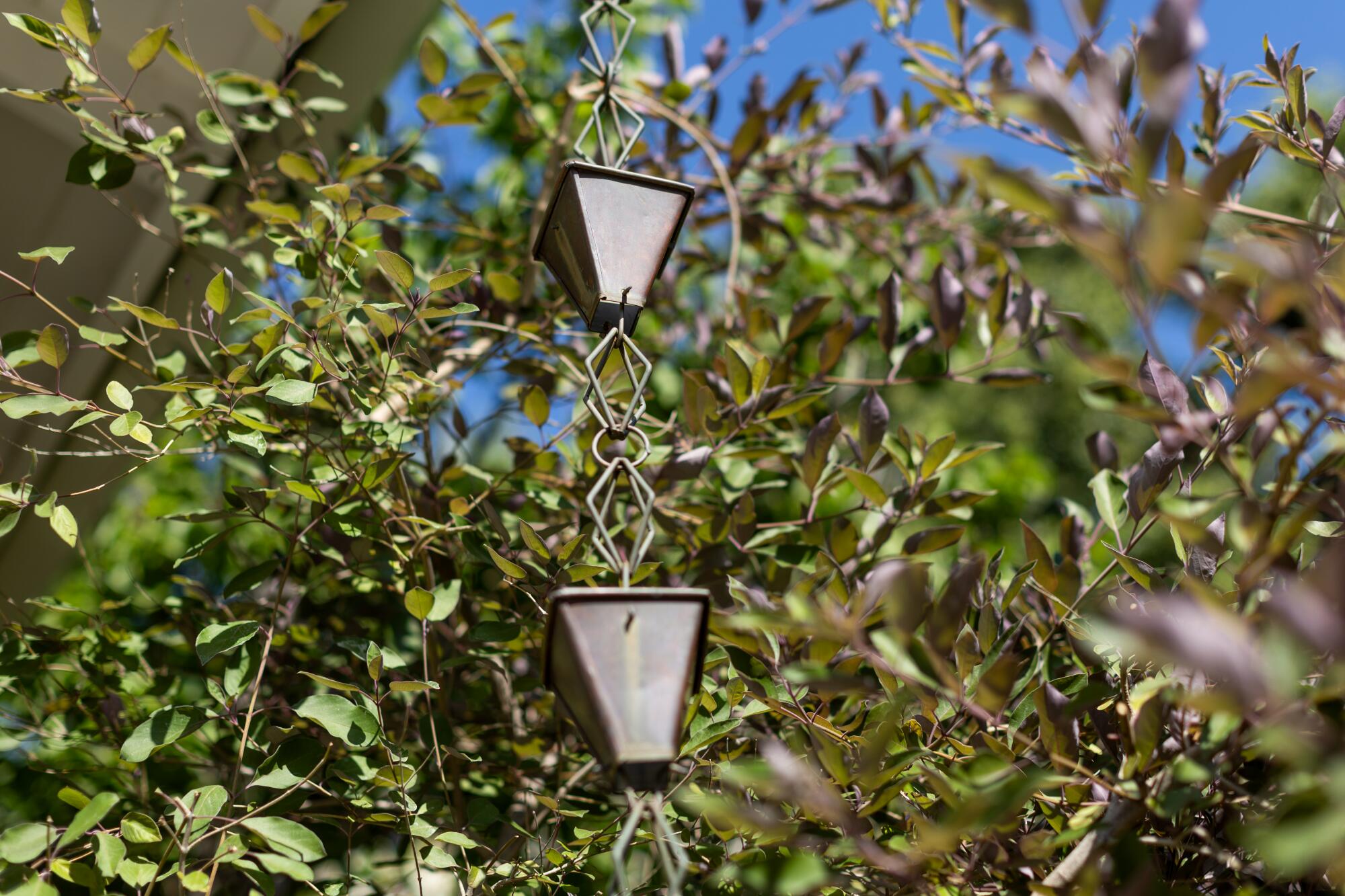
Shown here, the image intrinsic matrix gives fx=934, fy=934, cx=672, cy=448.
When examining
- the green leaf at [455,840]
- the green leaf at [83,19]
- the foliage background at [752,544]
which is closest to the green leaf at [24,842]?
the foliage background at [752,544]

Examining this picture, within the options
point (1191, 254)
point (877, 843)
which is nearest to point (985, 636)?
point (877, 843)

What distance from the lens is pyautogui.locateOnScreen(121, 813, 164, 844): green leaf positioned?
3.37ft

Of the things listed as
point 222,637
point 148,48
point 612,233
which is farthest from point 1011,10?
point 148,48

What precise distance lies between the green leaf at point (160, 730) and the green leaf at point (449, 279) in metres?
A: 0.55

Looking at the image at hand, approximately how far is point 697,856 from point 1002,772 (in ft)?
1.77

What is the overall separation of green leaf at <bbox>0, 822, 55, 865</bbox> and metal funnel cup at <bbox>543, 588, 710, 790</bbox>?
0.61 metres

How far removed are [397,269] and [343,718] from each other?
49 centimetres

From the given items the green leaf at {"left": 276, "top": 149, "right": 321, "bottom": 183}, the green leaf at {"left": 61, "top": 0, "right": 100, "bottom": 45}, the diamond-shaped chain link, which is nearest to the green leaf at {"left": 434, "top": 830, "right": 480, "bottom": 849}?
the diamond-shaped chain link

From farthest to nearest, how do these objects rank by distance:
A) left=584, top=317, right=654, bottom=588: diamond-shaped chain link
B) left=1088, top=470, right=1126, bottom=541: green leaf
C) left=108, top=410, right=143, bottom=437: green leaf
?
left=1088, top=470, right=1126, bottom=541: green leaf → left=108, top=410, right=143, bottom=437: green leaf → left=584, top=317, right=654, bottom=588: diamond-shaped chain link

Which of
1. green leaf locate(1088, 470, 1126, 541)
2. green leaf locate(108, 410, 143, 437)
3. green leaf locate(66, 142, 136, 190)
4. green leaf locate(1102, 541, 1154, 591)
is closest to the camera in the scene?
green leaf locate(1102, 541, 1154, 591)

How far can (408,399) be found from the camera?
48.2 inches

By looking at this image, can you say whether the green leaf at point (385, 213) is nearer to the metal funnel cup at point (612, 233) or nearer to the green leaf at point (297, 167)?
the metal funnel cup at point (612, 233)

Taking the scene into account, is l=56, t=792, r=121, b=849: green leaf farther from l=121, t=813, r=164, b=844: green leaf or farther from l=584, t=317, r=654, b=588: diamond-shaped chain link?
l=584, t=317, r=654, b=588: diamond-shaped chain link

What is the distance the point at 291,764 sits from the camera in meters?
1.09
